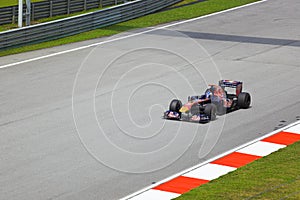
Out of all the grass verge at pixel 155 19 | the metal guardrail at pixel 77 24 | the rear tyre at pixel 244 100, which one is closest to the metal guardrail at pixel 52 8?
the metal guardrail at pixel 77 24

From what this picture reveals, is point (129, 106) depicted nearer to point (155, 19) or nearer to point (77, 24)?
point (77, 24)

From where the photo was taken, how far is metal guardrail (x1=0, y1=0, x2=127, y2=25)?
36.0m

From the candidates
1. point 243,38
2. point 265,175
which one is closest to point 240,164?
point 265,175

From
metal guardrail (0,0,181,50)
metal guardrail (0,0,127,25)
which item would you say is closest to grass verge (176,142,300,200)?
metal guardrail (0,0,181,50)

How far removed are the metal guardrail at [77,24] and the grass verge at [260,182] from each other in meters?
17.3

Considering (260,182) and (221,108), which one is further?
(221,108)

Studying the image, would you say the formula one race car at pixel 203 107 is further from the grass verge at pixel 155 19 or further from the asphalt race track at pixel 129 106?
the grass verge at pixel 155 19

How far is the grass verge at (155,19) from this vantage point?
32.3 m

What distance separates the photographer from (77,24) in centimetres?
3450

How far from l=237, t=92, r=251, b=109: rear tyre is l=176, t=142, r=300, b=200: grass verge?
13.5 feet

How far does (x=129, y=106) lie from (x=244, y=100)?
3.32 metres

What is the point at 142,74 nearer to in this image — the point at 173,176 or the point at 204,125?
the point at 204,125

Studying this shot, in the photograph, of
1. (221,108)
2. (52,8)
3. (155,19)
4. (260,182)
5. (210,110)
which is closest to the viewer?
(260,182)

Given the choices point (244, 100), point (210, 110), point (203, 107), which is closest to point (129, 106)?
point (203, 107)
